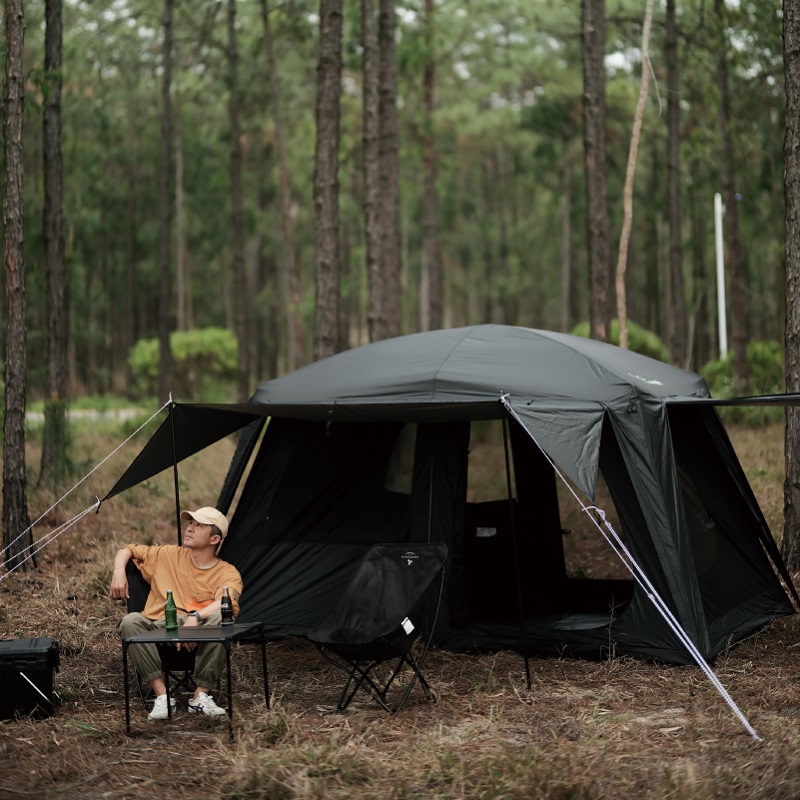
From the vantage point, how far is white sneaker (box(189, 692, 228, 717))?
5461 mm

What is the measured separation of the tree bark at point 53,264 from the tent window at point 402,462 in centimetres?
484

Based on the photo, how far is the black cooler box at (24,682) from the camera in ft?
18.1

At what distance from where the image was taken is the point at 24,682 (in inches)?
218

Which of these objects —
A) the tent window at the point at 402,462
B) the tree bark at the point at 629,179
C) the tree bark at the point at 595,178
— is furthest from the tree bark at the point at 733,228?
the tent window at the point at 402,462

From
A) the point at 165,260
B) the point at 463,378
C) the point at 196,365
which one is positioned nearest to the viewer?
the point at 463,378

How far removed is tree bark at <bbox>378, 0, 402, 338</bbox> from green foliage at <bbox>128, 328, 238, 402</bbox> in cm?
563

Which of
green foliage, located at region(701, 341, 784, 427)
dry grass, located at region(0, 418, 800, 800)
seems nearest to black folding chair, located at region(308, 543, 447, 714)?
dry grass, located at region(0, 418, 800, 800)

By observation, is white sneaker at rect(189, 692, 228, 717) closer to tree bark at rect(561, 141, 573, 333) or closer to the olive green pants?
the olive green pants

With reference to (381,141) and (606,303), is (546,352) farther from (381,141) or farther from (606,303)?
(381,141)

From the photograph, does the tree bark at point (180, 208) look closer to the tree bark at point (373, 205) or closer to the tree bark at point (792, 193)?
the tree bark at point (373, 205)

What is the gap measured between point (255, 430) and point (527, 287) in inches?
1245

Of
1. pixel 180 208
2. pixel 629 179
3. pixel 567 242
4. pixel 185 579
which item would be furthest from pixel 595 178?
pixel 180 208

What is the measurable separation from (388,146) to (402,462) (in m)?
8.57

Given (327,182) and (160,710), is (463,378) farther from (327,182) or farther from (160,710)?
(327,182)
